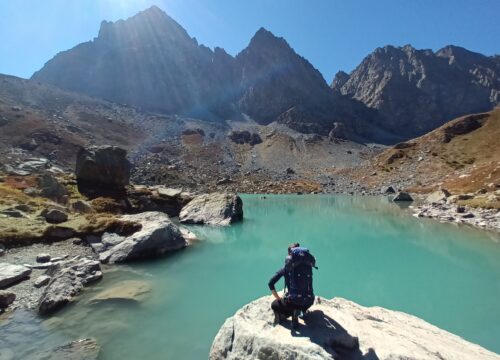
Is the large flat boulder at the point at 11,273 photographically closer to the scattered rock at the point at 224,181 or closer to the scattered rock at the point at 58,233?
the scattered rock at the point at 58,233

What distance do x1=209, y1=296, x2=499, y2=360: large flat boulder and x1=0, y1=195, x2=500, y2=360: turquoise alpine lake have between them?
3.25 metres

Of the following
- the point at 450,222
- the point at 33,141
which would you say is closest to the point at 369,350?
the point at 450,222

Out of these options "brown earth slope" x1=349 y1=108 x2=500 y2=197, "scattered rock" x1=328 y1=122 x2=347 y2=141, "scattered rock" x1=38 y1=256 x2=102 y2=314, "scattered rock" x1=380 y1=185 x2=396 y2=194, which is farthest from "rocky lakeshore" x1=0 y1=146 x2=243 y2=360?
"scattered rock" x1=328 y1=122 x2=347 y2=141

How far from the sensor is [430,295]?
1706cm

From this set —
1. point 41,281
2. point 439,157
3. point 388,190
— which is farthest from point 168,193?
point 439,157

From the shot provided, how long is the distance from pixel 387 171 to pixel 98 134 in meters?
112

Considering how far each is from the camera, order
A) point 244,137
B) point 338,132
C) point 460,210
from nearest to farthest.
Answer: point 460,210 → point 244,137 → point 338,132

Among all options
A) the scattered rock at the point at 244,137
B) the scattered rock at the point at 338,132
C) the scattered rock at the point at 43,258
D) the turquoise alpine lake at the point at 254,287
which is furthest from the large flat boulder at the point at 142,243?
the scattered rock at the point at 338,132

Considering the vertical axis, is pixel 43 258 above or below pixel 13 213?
below

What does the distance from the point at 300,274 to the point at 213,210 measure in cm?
3271

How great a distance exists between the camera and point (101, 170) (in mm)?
42656

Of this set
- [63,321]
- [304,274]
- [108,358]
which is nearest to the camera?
[304,274]

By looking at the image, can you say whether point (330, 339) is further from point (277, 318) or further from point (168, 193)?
point (168, 193)

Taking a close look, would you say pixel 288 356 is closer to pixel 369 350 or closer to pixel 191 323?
pixel 369 350
